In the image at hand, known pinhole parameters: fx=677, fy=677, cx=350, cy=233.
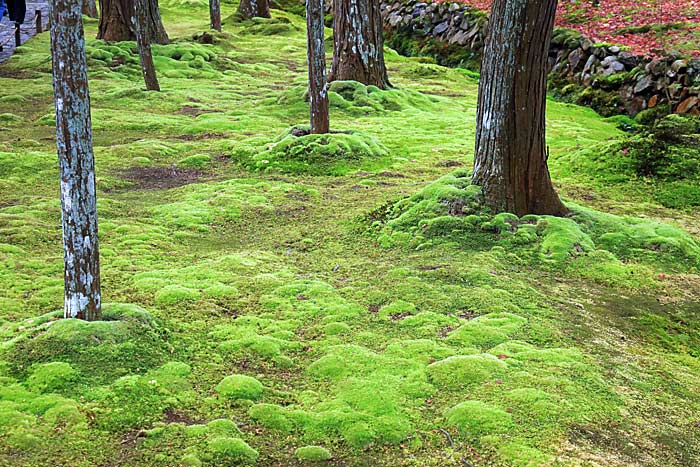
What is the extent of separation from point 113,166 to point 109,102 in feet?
16.7

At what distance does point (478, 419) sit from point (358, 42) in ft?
40.7

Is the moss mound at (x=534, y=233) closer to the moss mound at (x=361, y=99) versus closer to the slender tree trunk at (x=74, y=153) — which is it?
the slender tree trunk at (x=74, y=153)

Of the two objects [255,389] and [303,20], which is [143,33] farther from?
[303,20]

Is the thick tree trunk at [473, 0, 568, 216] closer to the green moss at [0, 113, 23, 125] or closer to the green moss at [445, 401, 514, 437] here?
the green moss at [445, 401, 514, 437]

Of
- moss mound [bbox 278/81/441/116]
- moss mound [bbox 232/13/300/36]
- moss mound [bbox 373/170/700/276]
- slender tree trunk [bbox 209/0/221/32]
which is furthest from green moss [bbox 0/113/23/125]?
moss mound [bbox 232/13/300/36]

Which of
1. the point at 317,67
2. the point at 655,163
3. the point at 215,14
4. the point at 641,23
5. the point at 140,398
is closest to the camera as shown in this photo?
the point at 140,398

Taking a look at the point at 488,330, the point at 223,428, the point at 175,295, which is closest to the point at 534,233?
the point at 488,330

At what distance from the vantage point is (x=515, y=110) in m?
7.41

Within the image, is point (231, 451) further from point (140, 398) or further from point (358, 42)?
point (358, 42)

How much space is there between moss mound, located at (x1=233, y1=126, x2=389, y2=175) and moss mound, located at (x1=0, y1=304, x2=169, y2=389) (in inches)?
239

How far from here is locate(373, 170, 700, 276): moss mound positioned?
7.32m

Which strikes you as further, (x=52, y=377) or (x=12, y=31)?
(x=12, y=31)

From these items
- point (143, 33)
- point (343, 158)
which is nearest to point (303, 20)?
point (143, 33)

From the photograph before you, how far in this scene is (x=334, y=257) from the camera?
748cm
